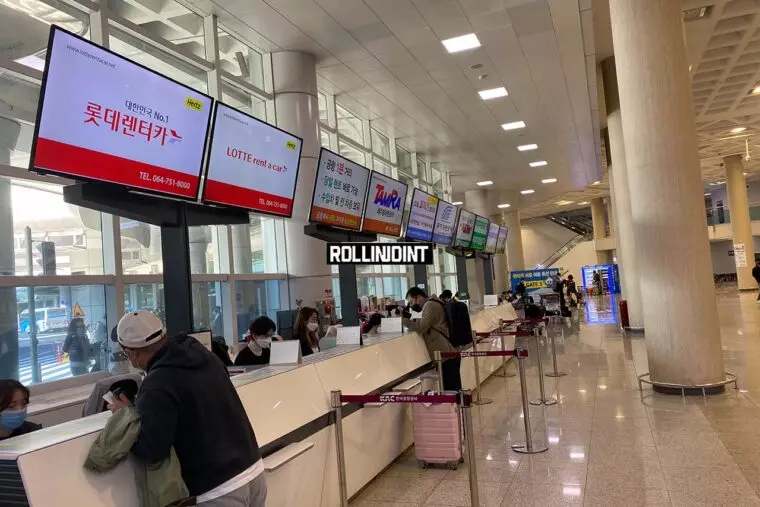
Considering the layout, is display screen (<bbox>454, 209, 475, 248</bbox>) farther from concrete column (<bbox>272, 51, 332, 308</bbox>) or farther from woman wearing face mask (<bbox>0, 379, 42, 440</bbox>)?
woman wearing face mask (<bbox>0, 379, 42, 440</bbox>)

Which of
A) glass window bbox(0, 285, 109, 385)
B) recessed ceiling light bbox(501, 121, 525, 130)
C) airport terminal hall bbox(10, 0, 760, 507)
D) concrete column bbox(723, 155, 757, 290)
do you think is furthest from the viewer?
concrete column bbox(723, 155, 757, 290)

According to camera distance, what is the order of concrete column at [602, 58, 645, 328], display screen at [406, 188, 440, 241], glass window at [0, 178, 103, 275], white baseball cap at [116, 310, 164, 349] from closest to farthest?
1. white baseball cap at [116, 310, 164, 349]
2. glass window at [0, 178, 103, 275]
3. display screen at [406, 188, 440, 241]
4. concrete column at [602, 58, 645, 328]

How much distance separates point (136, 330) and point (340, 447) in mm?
2193

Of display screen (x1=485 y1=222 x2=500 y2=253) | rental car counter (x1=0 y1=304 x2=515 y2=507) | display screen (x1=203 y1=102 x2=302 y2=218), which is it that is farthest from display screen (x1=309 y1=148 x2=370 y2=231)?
display screen (x1=485 y1=222 x2=500 y2=253)

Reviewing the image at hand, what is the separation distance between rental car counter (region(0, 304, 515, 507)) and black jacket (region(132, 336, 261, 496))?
0.27 meters

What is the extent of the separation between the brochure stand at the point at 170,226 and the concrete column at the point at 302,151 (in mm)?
6156

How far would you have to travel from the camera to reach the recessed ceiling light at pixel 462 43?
979 cm

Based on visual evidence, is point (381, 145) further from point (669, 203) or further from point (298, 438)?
point (298, 438)

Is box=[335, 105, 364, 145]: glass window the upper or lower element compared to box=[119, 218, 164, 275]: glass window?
upper

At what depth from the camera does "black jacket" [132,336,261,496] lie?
2131mm

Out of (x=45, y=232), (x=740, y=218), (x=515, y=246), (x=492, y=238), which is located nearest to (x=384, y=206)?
(x=45, y=232)

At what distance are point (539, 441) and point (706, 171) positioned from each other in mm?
37526

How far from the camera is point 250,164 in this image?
14.2ft

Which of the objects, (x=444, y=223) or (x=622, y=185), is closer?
(x=444, y=223)
